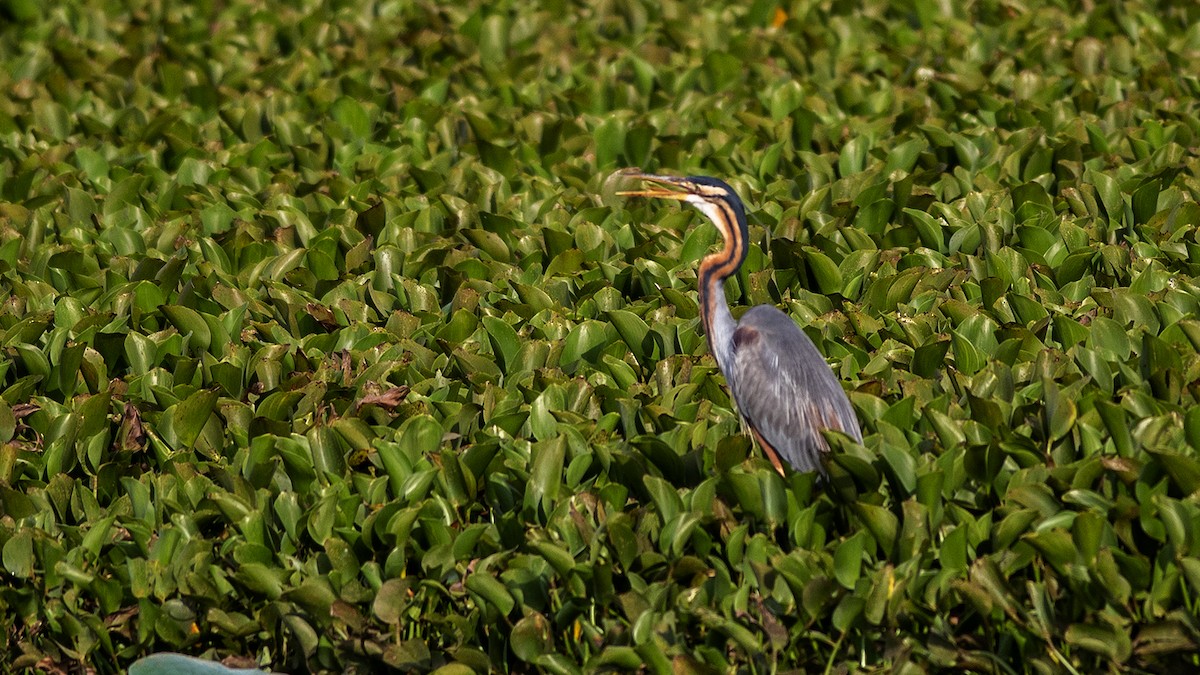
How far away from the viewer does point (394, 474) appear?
4516 mm

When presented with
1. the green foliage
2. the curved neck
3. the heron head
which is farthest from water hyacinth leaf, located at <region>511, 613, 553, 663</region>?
Result: the heron head

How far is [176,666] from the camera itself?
4.29 meters

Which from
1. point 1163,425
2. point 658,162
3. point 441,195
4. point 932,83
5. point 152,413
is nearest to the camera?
point 1163,425

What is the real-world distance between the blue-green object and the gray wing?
62.2 inches

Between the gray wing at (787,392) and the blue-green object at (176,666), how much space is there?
158 centimetres

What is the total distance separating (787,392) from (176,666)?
1.84 m

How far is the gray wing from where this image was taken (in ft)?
14.8

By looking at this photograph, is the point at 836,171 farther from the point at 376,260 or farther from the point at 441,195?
the point at 376,260

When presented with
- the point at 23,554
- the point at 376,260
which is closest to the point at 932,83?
the point at 376,260

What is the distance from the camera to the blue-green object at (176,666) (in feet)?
14.0

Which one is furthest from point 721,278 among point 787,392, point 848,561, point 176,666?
point 176,666

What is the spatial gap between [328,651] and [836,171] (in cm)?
349

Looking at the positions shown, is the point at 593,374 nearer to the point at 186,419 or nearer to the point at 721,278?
the point at 721,278

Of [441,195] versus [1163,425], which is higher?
[1163,425]
